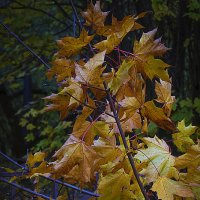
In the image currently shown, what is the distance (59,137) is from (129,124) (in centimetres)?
359

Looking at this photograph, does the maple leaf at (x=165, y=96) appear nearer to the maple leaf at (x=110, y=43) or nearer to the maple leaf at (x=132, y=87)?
the maple leaf at (x=132, y=87)

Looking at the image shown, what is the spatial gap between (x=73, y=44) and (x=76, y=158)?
0.30 m

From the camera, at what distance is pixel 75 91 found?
3.11 ft

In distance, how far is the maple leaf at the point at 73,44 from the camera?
3.23 feet

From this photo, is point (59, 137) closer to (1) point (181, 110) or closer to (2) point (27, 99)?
(1) point (181, 110)

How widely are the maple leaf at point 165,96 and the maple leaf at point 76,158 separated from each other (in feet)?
0.86

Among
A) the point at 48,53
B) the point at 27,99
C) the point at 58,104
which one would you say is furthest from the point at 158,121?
the point at 27,99

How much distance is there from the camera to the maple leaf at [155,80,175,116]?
1.07 m

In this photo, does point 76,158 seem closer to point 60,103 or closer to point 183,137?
point 60,103

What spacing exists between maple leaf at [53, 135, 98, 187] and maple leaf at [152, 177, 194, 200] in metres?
0.17

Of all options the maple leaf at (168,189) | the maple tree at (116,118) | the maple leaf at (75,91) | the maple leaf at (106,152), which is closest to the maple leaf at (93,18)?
the maple tree at (116,118)

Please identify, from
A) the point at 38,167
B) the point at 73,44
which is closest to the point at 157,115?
the point at 73,44

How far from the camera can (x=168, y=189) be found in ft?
3.06

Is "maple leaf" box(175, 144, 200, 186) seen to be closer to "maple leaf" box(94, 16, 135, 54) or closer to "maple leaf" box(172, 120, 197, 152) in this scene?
"maple leaf" box(172, 120, 197, 152)
